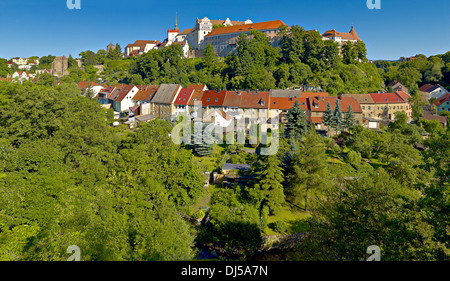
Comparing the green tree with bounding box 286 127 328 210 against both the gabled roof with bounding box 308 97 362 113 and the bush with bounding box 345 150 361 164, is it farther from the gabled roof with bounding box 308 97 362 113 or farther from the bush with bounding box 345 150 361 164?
the gabled roof with bounding box 308 97 362 113

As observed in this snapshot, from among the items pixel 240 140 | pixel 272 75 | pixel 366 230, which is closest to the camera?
pixel 366 230

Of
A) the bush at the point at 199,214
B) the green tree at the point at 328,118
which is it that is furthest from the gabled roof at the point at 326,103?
the bush at the point at 199,214

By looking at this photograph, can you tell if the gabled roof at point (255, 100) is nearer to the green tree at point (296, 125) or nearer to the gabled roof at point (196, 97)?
the gabled roof at point (196, 97)

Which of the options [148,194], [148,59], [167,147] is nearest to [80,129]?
[167,147]

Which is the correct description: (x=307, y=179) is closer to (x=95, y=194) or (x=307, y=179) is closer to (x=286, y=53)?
(x=95, y=194)

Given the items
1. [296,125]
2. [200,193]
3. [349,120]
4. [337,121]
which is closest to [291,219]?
[200,193]

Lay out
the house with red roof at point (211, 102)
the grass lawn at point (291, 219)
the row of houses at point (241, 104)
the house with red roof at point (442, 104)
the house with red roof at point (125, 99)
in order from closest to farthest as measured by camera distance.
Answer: the grass lawn at point (291, 219), the row of houses at point (241, 104), the house with red roof at point (211, 102), the house with red roof at point (125, 99), the house with red roof at point (442, 104)
